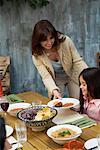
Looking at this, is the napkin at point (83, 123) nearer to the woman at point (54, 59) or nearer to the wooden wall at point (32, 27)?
the woman at point (54, 59)

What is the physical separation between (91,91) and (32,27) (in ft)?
7.26

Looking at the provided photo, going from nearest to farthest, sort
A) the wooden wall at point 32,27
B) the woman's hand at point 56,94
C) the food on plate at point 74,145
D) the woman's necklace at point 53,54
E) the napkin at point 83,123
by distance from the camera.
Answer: the food on plate at point 74,145, the napkin at point 83,123, the woman's hand at point 56,94, the woman's necklace at point 53,54, the wooden wall at point 32,27

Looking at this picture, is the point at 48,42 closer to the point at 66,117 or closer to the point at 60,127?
the point at 66,117

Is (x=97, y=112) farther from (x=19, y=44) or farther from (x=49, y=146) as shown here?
(x=19, y=44)

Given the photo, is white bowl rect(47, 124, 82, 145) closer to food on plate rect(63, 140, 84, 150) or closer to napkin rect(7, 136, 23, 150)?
food on plate rect(63, 140, 84, 150)

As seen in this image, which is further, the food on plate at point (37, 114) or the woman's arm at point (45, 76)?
the woman's arm at point (45, 76)

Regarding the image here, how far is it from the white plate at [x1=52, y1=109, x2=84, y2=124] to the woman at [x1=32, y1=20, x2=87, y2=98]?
329 mm

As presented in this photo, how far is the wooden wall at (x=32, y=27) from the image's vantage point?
13.7 feet

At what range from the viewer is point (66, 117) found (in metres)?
2.15

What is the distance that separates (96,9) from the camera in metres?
4.39

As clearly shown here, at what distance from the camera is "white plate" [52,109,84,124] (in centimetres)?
209

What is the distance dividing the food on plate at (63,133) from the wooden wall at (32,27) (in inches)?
101

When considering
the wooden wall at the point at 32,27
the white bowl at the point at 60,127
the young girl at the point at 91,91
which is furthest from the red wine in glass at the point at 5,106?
the wooden wall at the point at 32,27

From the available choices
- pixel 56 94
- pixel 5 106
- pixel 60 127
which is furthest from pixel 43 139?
pixel 56 94
